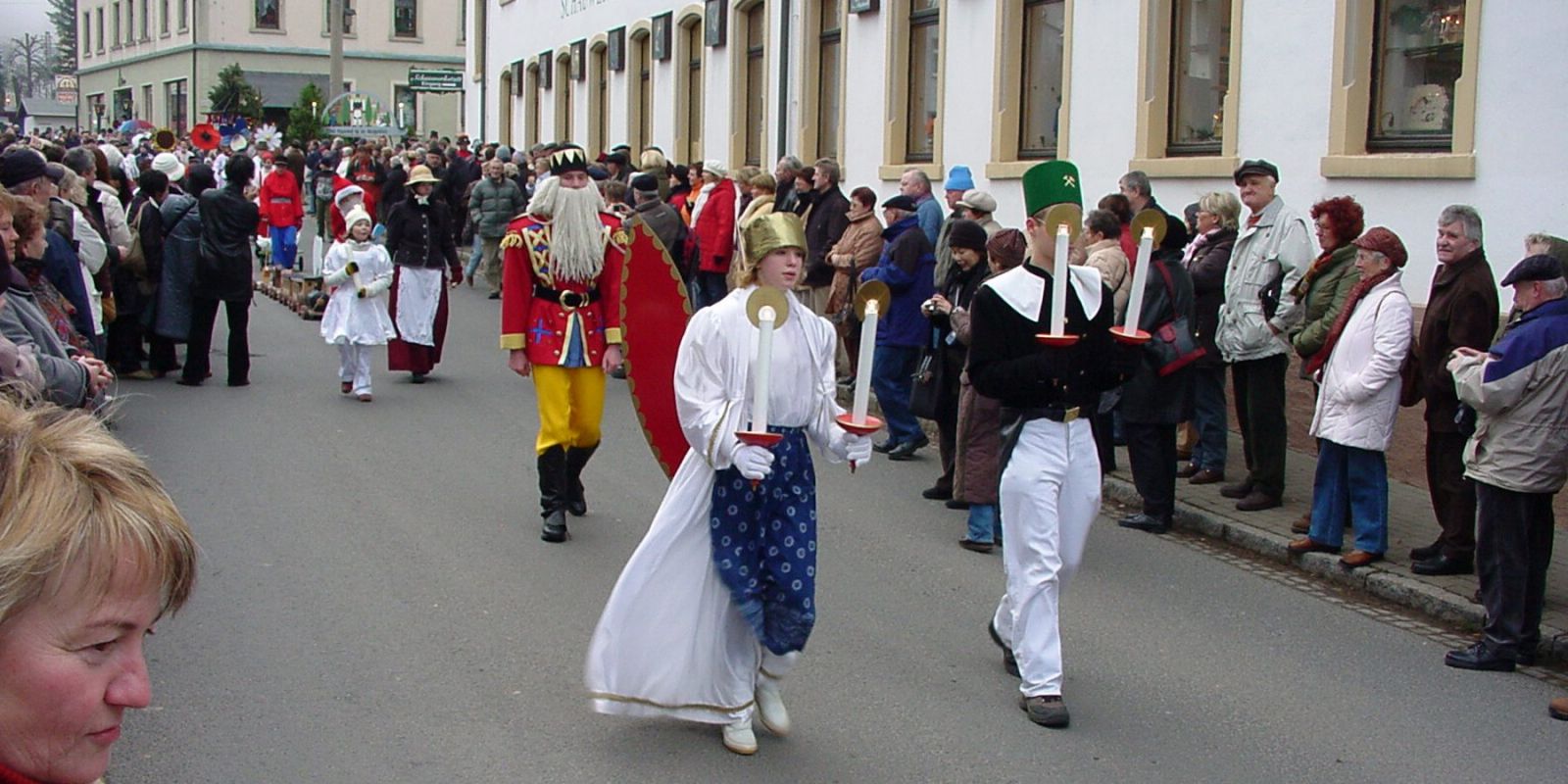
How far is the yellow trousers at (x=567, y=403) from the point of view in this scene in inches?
333

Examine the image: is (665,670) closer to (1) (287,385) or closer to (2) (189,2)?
(1) (287,385)

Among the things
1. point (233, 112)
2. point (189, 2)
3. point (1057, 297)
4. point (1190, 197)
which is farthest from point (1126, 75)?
point (189, 2)

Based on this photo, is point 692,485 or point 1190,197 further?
point 1190,197

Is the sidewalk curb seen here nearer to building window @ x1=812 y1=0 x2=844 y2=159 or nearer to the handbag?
the handbag

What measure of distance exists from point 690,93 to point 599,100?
531 centimetres

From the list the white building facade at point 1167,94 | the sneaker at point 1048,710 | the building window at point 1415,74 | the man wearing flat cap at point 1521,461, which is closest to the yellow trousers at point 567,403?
the sneaker at point 1048,710

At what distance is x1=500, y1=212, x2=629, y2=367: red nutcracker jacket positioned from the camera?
8.40 metres

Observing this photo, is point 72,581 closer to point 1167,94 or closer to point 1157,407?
point 1157,407

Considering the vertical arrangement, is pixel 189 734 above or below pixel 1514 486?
below

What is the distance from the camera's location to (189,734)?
5.35m

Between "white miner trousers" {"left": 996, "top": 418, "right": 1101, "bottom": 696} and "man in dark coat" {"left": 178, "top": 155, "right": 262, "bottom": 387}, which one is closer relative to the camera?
"white miner trousers" {"left": 996, "top": 418, "right": 1101, "bottom": 696}

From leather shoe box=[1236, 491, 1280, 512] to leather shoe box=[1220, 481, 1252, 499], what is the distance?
0.25ft

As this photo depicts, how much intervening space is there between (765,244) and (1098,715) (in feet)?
6.84

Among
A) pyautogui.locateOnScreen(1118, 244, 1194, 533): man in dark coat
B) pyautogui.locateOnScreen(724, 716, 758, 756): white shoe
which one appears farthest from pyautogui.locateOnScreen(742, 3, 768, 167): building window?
pyautogui.locateOnScreen(724, 716, 758, 756): white shoe
